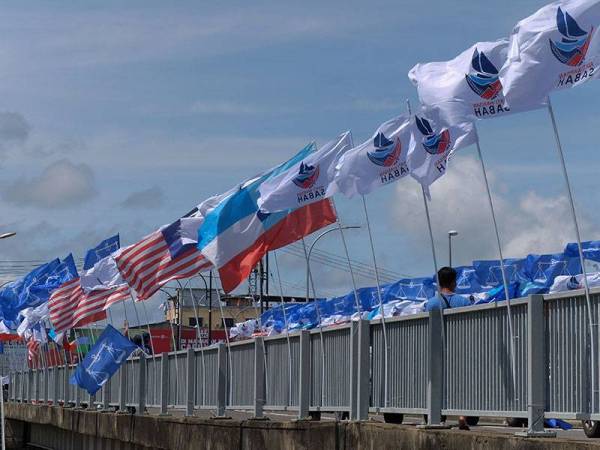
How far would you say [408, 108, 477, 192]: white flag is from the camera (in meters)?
15.2

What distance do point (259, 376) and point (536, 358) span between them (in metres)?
10.2

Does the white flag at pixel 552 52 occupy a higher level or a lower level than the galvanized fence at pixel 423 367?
higher

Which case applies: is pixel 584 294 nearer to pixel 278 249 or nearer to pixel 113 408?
pixel 278 249

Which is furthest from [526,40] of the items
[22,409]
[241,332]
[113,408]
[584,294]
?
[241,332]

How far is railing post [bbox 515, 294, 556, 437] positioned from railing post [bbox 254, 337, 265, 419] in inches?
387

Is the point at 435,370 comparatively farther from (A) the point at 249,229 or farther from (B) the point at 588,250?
(B) the point at 588,250

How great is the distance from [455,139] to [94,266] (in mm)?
26000

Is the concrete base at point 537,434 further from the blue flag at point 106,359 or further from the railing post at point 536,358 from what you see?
the blue flag at point 106,359

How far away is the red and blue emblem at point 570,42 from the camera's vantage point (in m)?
12.4

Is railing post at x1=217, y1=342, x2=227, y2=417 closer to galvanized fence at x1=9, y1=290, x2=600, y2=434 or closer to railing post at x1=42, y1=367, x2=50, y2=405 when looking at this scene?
galvanized fence at x1=9, y1=290, x2=600, y2=434

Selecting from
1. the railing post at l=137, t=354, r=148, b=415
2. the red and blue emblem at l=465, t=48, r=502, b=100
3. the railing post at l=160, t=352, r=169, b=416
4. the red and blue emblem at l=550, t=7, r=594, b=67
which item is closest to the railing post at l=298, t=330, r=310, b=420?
the red and blue emblem at l=465, t=48, r=502, b=100

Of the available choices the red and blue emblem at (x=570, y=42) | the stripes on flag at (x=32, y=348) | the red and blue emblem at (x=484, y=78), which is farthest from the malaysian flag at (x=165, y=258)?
the stripes on flag at (x=32, y=348)

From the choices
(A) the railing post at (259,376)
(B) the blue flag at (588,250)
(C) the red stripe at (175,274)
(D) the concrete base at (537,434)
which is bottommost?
(D) the concrete base at (537,434)

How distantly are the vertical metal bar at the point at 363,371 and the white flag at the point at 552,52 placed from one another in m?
5.55
